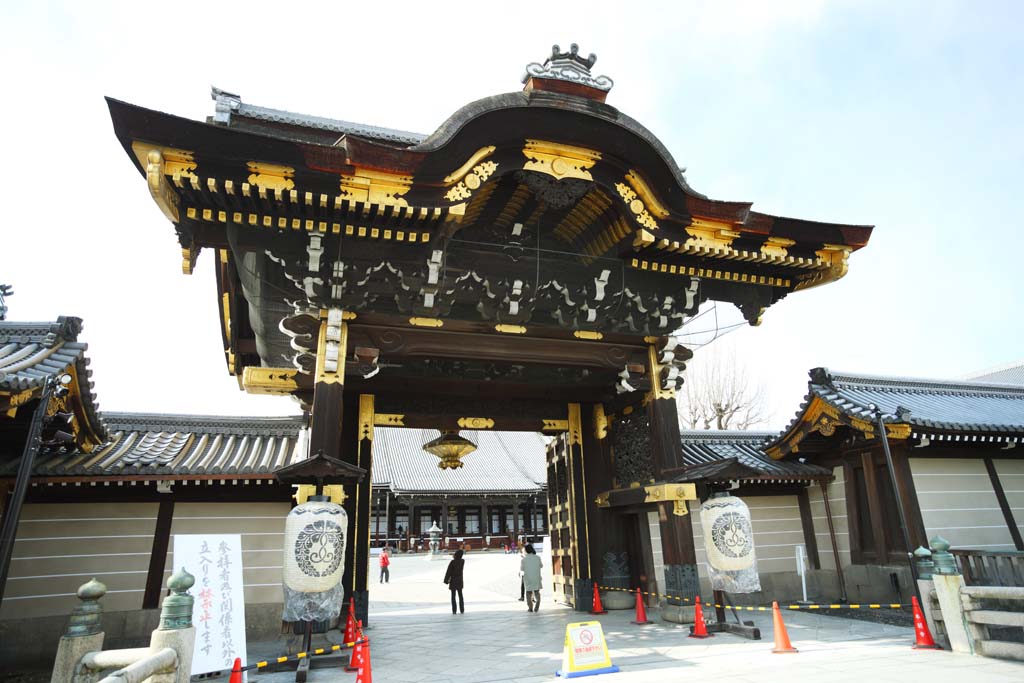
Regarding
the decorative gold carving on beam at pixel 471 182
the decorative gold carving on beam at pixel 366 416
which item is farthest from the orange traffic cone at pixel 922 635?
the decorative gold carving on beam at pixel 366 416

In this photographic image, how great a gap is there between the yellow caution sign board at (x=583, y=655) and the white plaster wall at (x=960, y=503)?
8.65 m

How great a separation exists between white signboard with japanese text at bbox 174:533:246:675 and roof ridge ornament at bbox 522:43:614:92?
755 cm

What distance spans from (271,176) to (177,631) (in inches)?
201

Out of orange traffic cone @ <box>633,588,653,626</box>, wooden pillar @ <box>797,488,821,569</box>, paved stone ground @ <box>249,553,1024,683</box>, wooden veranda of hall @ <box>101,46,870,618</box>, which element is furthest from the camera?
wooden pillar @ <box>797,488,821,569</box>

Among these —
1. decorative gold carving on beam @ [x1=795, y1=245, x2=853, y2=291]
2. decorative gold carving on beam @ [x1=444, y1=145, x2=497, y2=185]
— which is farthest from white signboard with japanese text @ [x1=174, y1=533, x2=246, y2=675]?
decorative gold carving on beam @ [x1=795, y1=245, x2=853, y2=291]

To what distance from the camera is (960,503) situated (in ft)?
37.8

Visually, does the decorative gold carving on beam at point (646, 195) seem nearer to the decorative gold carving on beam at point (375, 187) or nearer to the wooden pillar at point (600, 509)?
the decorative gold carving on beam at point (375, 187)

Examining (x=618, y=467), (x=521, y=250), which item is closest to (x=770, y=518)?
(x=618, y=467)

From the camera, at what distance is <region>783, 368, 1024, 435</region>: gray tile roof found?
1103cm

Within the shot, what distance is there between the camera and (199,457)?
10.7m

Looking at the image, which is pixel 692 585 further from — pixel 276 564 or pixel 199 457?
pixel 199 457

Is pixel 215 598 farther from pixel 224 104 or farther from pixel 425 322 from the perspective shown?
pixel 224 104

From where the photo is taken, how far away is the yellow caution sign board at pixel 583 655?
240 inches

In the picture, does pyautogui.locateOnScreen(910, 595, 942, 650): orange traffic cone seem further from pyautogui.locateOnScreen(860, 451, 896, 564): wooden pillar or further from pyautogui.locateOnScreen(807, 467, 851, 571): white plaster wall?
pyautogui.locateOnScreen(807, 467, 851, 571): white plaster wall
